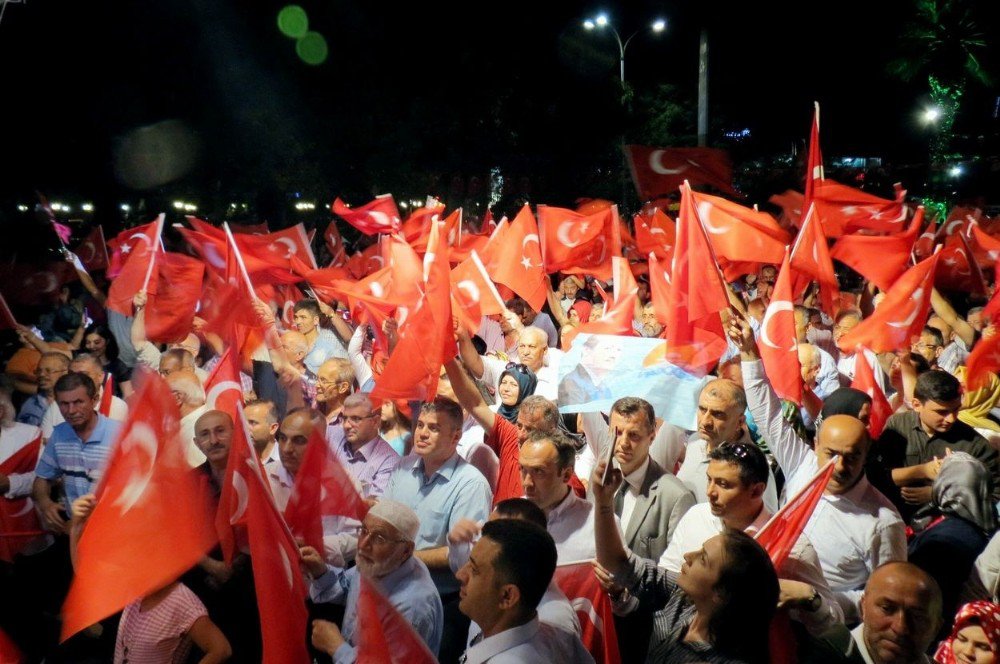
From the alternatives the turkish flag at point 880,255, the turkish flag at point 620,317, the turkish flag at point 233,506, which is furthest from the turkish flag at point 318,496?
the turkish flag at point 880,255

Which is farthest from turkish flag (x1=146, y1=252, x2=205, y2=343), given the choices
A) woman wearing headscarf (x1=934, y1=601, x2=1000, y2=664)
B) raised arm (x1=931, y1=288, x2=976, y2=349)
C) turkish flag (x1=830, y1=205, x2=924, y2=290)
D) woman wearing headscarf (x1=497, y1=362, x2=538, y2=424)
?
woman wearing headscarf (x1=934, y1=601, x2=1000, y2=664)

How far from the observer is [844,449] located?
435cm

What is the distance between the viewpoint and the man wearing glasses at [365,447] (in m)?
5.92

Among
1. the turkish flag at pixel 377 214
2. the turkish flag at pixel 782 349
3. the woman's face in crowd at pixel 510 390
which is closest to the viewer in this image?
the turkish flag at pixel 782 349

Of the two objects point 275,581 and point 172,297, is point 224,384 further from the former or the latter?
point 172,297

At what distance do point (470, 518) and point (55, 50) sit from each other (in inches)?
676

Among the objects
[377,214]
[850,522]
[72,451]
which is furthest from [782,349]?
[377,214]

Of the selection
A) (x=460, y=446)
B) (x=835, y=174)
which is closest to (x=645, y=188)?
(x=460, y=446)

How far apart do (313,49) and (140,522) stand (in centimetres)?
1966

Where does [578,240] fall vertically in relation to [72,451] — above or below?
below

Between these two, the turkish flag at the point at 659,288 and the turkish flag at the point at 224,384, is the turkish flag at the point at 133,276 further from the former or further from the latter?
the turkish flag at the point at 659,288

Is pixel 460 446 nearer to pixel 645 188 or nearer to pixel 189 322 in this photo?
pixel 189 322

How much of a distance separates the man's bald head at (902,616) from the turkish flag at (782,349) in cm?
265

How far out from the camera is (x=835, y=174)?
1570 inches
